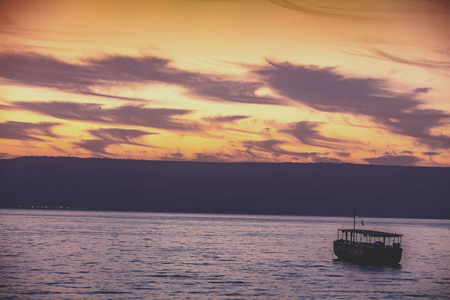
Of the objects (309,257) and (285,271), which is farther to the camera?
(309,257)

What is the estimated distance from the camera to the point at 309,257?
11706cm

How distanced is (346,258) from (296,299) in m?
43.2

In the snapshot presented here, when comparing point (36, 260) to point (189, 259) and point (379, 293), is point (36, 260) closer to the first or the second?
point (189, 259)

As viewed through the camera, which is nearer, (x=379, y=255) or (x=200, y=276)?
(x=200, y=276)

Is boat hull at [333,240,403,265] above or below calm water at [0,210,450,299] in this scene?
above

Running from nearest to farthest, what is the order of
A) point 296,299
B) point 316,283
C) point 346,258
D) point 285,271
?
point 296,299 < point 316,283 < point 285,271 < point 346,258

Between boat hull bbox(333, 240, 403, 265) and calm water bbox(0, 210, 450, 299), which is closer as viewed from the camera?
calm water bbox(0, 210, 450, 299)

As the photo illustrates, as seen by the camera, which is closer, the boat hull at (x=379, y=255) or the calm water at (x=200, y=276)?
the calm water at (x=200, y=276)

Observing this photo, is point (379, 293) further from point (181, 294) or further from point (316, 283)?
point (181, 294)

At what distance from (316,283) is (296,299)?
43.7 feet

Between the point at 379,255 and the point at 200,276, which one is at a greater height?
the point at 379,255

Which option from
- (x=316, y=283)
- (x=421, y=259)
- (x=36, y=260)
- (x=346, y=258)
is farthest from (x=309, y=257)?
(x=36, y=260)

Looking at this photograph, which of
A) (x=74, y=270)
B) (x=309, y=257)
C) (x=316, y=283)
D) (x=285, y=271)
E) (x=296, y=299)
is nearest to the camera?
(x=296, y=299)

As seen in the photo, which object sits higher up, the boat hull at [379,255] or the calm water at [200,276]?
the boat hull at [379,255]
